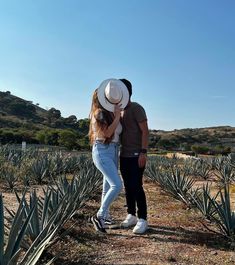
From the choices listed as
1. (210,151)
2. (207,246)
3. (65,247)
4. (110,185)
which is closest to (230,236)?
(207,246)

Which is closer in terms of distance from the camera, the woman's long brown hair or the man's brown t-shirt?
the woman's long brown hair

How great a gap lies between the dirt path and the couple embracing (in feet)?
0.83

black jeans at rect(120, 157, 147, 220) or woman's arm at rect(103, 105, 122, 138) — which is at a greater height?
woman's arm at rect(103, 105, 122, 138)

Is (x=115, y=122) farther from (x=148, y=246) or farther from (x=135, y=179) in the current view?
(x=148, y=246)

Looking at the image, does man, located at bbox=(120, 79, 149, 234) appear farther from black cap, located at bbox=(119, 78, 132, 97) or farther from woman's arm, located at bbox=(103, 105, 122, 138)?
woman's arm, located at bbox=(103, 105, 122, 138)

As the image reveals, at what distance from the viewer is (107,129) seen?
5012mm

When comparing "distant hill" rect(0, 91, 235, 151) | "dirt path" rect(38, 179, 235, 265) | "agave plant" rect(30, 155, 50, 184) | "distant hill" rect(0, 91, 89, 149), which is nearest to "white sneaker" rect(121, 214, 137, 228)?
"dirt path" rect(38, 179, 235, 265)

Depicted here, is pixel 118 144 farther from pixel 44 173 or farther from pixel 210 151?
pixel 210 151

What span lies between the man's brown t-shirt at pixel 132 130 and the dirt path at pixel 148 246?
3.13 feet

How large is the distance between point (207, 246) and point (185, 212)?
7.91ft

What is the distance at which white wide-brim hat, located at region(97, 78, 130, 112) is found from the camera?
4.97 metres

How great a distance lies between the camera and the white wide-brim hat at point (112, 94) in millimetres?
4969

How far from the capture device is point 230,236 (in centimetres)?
484

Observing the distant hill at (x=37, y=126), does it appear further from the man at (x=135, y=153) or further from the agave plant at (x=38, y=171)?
the man at (x=135, y=153)
